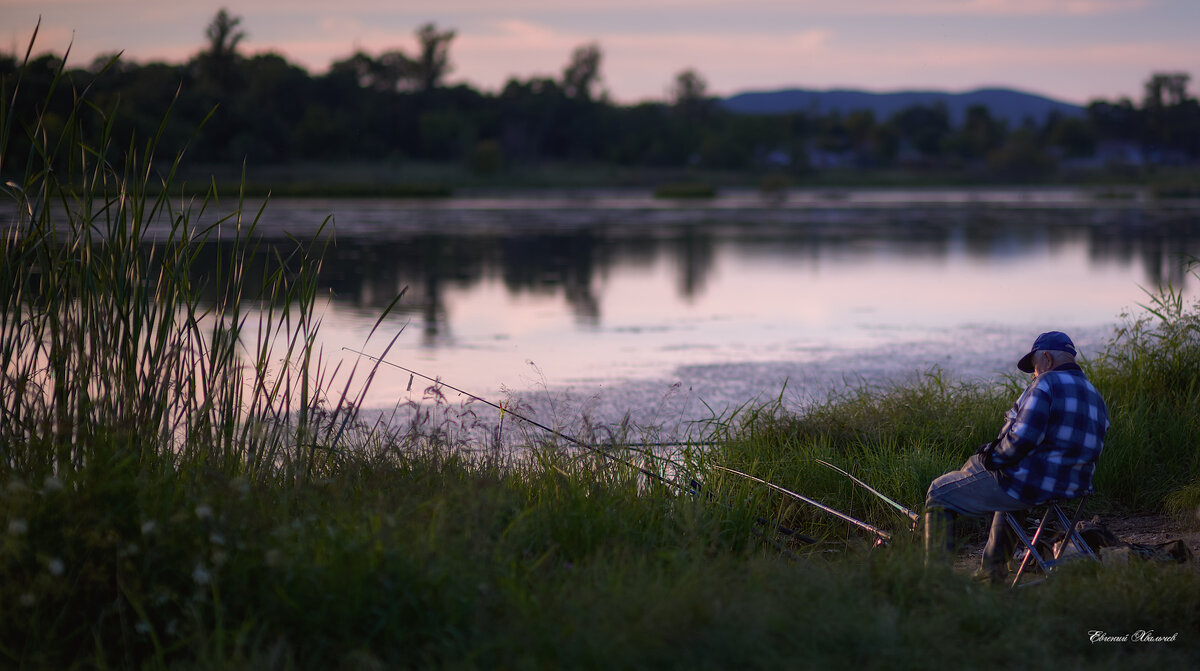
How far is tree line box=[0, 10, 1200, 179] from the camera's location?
6488 centimetres

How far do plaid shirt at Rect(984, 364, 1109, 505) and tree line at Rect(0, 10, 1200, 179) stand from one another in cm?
3183

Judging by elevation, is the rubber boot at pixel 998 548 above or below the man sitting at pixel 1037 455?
below

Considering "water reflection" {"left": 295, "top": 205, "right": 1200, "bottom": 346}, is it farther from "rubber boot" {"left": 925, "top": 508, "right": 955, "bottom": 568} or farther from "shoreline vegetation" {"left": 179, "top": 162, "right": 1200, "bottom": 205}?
"shoreline vegetation" {"left": 179, "top": 162, "right": 1200, "bottom": 205}

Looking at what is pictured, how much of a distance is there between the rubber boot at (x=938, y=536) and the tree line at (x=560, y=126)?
31.5 m

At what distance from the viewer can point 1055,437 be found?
4.64 meters

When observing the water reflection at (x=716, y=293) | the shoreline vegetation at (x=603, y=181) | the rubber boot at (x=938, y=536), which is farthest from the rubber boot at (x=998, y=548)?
the shoreline vegetation at (x=603, y=181)

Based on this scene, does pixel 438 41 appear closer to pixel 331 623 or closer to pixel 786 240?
pixel 786 240

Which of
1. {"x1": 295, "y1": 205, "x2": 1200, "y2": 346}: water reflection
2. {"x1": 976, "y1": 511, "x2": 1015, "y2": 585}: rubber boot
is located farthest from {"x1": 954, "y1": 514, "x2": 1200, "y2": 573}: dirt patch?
{"x1": 295, "y1": 205, "x2": 1200, "y2": 346}: water reflection

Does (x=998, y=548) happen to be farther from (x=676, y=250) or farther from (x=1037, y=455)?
(x=676, y=250)

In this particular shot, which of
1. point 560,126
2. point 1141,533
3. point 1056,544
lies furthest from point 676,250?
point 560,126

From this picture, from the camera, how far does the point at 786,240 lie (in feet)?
93.7

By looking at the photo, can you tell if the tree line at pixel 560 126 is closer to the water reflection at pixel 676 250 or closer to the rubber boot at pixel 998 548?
the water reflection at pixel 676 250

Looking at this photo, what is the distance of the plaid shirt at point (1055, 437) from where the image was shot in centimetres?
459

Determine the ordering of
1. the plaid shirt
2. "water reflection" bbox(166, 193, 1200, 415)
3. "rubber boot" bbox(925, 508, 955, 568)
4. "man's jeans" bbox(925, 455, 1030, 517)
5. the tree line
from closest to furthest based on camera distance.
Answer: "rubber boot" bbox(925, 508, 955, 568) → the plaid shirt → "man's jeans" bbox(925, 455, 1030, 517) → "water reflection" bbox(166, 193, 1200, 415) → the tree line
